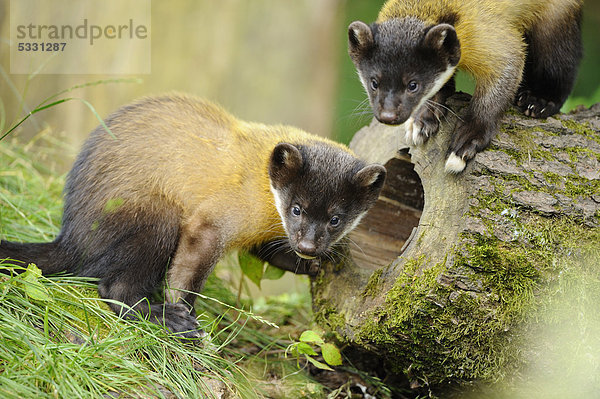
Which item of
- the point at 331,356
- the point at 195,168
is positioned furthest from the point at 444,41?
the point at 331,356

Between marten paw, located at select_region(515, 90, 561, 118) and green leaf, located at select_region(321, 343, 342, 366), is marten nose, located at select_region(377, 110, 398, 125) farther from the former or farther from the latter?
green leaf, located at select_region(321, 343, 342, 366)

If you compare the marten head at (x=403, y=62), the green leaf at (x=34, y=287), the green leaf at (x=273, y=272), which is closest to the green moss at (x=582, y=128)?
the marten head at (x=403, y=62)

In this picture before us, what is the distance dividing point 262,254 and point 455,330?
7.02ft

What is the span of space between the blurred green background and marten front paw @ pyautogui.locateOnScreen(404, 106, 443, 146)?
12.2 feet

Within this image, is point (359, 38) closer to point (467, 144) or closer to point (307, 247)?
point (467, 144)

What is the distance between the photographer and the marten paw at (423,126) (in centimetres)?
515

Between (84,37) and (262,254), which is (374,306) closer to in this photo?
(262,254)

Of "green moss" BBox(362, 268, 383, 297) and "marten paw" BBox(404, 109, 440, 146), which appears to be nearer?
"green moss" BBox(362, 268, 383, 297)

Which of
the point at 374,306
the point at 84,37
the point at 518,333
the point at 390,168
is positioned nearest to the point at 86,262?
the point at 374,306

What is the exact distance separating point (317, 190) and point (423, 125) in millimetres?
992

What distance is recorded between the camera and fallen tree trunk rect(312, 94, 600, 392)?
170 inches

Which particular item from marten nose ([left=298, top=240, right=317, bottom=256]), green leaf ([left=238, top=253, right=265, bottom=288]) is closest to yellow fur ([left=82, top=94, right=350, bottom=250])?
green leaf ([left=238, top=253, right=265, bottom=288])

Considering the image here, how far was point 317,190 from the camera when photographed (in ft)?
17.6

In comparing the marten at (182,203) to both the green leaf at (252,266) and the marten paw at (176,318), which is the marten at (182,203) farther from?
the green leaf at (252,266)
